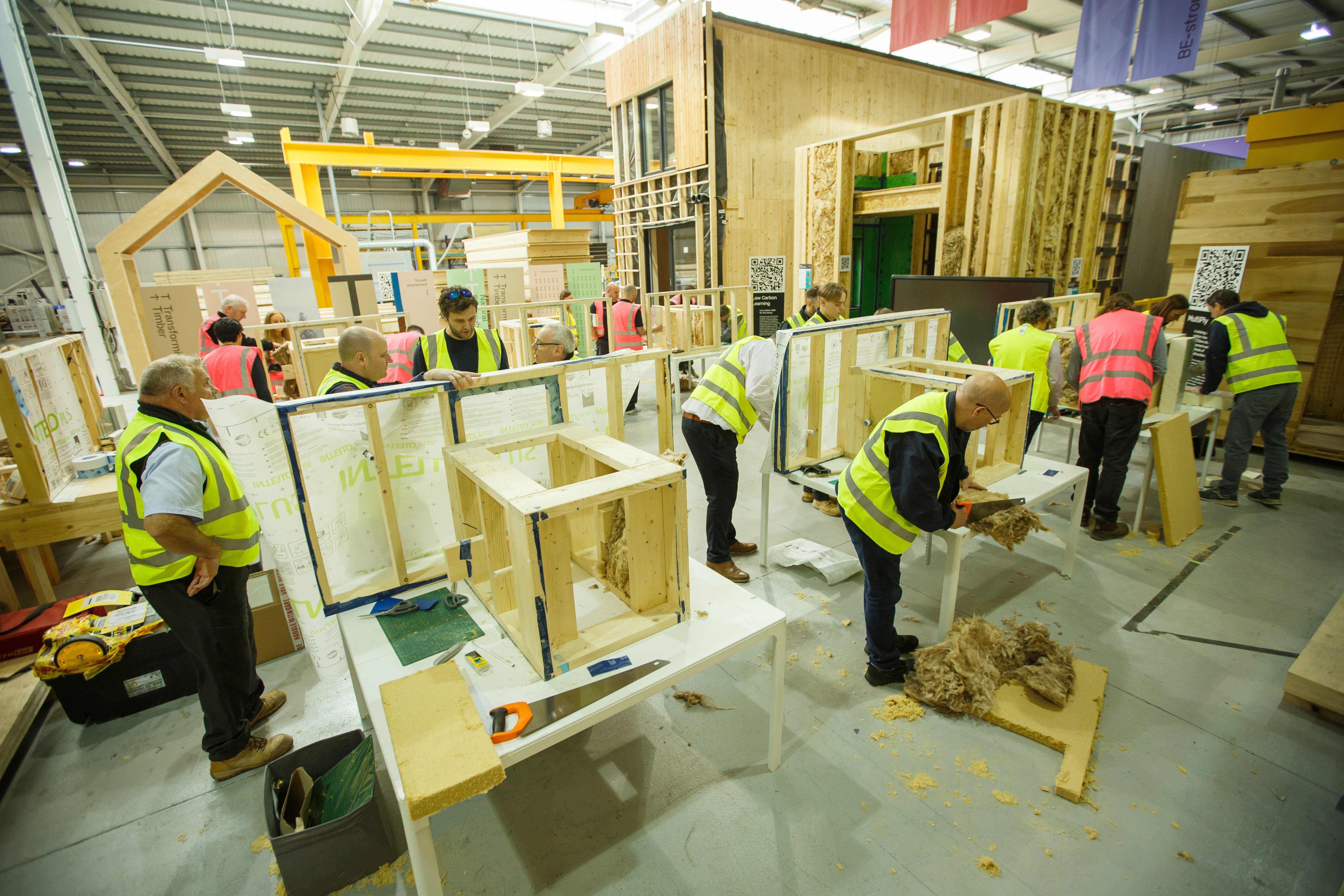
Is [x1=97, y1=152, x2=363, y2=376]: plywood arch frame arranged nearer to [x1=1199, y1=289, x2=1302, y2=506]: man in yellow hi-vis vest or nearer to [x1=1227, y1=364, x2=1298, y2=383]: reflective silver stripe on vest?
[x1=1199, y1=289, x2=1302, y2=506]: man in yellow hi-vis vest

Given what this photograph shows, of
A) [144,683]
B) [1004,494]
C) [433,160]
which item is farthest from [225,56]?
[1004,494]

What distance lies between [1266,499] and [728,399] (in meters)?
5.60

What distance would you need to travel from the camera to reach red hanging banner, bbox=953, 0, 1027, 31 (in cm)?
670

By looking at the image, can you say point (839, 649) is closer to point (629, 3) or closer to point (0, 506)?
point (0, 506)

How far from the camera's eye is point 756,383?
4.17 meters

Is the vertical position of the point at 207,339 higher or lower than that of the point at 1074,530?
higher

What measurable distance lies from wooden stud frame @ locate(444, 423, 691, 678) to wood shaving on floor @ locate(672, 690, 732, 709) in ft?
3.50

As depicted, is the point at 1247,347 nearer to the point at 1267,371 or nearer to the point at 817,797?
the point at 1267,371

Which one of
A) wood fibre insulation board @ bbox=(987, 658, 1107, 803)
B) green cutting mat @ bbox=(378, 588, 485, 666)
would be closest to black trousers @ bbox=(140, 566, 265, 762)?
green cutting mat @ bbox=(378, 588, 485, 666)

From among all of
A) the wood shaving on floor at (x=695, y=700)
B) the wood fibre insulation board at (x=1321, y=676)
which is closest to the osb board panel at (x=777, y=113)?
the wood shaving on floor at (x=695, y=700)

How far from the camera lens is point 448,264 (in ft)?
89.2

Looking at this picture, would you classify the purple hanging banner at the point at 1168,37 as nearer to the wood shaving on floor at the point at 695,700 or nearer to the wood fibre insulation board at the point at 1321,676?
the wood fibre insulation board at the point at 1321,676

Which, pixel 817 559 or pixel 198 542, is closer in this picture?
pixel 198 542

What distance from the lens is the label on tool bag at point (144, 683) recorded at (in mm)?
3432
